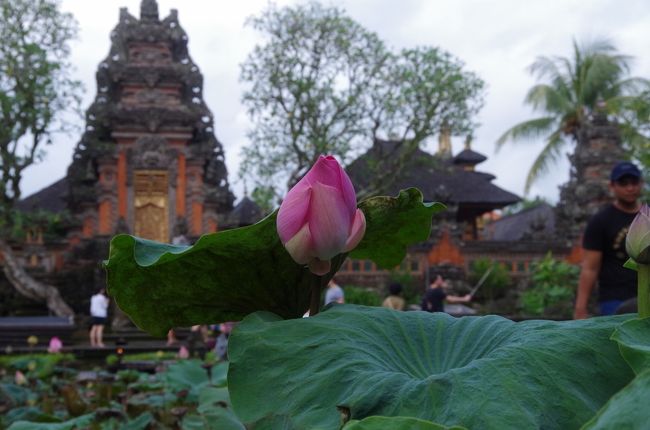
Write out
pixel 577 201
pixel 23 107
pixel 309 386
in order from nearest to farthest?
1. pixel 309 386
2. pixel 23 107
3. pixel 577 201

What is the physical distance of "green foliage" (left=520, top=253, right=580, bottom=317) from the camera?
54.9 feet

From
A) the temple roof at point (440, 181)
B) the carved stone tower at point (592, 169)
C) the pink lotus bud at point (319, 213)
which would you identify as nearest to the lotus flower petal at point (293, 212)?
the pink lotus bud at point (319, 213)

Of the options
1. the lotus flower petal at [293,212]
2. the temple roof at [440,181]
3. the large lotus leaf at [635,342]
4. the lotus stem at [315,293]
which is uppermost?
the temple roof at [440,181]

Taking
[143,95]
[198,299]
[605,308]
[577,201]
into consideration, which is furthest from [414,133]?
[198,299]

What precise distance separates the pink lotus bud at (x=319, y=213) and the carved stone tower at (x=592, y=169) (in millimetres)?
20981

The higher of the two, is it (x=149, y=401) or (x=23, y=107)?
(x=23, y=107)

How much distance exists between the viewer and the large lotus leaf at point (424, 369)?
0.70 meters

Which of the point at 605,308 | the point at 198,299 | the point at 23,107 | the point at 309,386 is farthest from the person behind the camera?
the point at 23,107

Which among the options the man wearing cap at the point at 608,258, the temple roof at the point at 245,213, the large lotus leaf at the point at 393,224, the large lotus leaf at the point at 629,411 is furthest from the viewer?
the temple roof at the point at 245,213

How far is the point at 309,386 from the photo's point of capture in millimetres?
793

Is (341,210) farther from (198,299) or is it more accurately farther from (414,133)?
(414,133)

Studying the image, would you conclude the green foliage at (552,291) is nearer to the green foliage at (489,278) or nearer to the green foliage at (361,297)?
the green foliage at (489,278)

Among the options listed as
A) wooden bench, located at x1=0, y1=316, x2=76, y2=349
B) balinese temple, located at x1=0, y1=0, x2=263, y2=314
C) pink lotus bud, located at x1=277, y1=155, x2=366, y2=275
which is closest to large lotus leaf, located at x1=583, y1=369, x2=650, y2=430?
pink lotus bud, located at x1=277, y1=155, x2=366, y2=275

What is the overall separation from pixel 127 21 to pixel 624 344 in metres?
21.4
